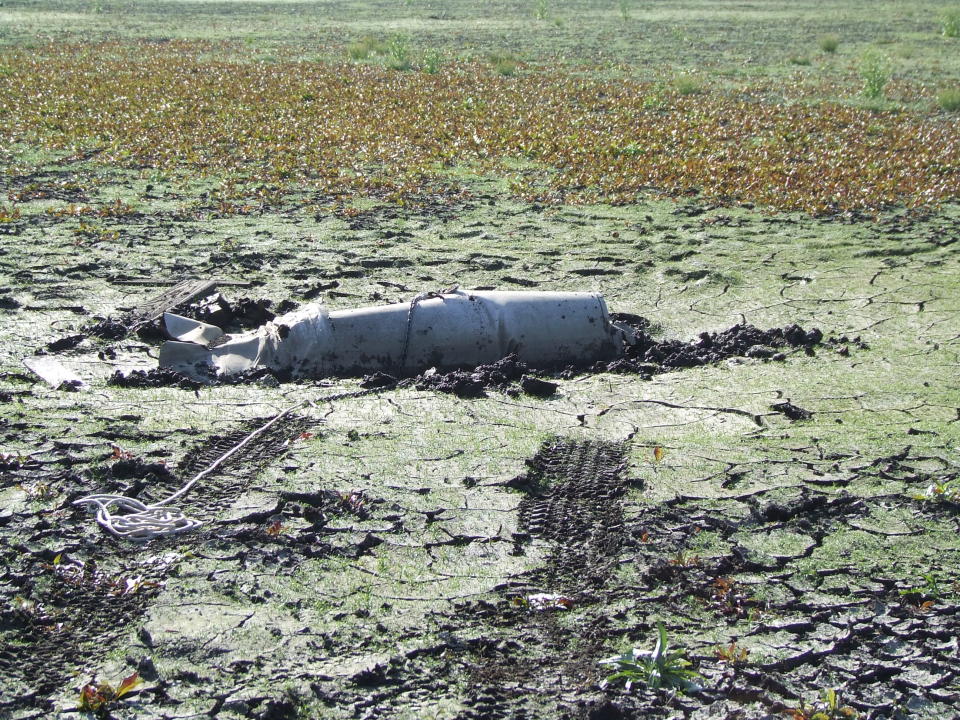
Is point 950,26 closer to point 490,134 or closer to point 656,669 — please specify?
point 490,134

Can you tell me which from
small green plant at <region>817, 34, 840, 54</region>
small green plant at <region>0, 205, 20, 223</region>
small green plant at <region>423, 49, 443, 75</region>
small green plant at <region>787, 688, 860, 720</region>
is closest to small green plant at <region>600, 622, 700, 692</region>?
small green plant at <region>787, 688, 860, 720</region>

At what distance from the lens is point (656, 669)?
316 cm

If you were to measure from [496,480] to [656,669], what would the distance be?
1482 millimetres

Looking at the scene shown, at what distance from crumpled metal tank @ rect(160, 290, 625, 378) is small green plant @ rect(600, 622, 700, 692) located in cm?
302

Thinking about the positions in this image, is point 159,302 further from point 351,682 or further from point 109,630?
point 351,682

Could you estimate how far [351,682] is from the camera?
3.17 m

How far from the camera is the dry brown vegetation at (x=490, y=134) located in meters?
10.4

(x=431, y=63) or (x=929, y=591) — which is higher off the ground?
(x=431, y=63)

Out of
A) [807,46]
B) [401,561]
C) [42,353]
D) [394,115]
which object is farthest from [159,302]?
[807,46]

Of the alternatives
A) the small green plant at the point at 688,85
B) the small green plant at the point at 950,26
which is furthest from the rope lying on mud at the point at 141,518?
the small green plant at the point at 950,26

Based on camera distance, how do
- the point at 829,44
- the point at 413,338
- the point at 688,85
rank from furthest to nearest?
the point at 829,44 < the point at 688,85 < the point at 413,338

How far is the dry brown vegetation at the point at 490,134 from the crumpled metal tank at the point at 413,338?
12.7 feet

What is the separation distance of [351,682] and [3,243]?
6383 millimetres

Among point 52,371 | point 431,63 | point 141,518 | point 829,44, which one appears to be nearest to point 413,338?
point 52,371
